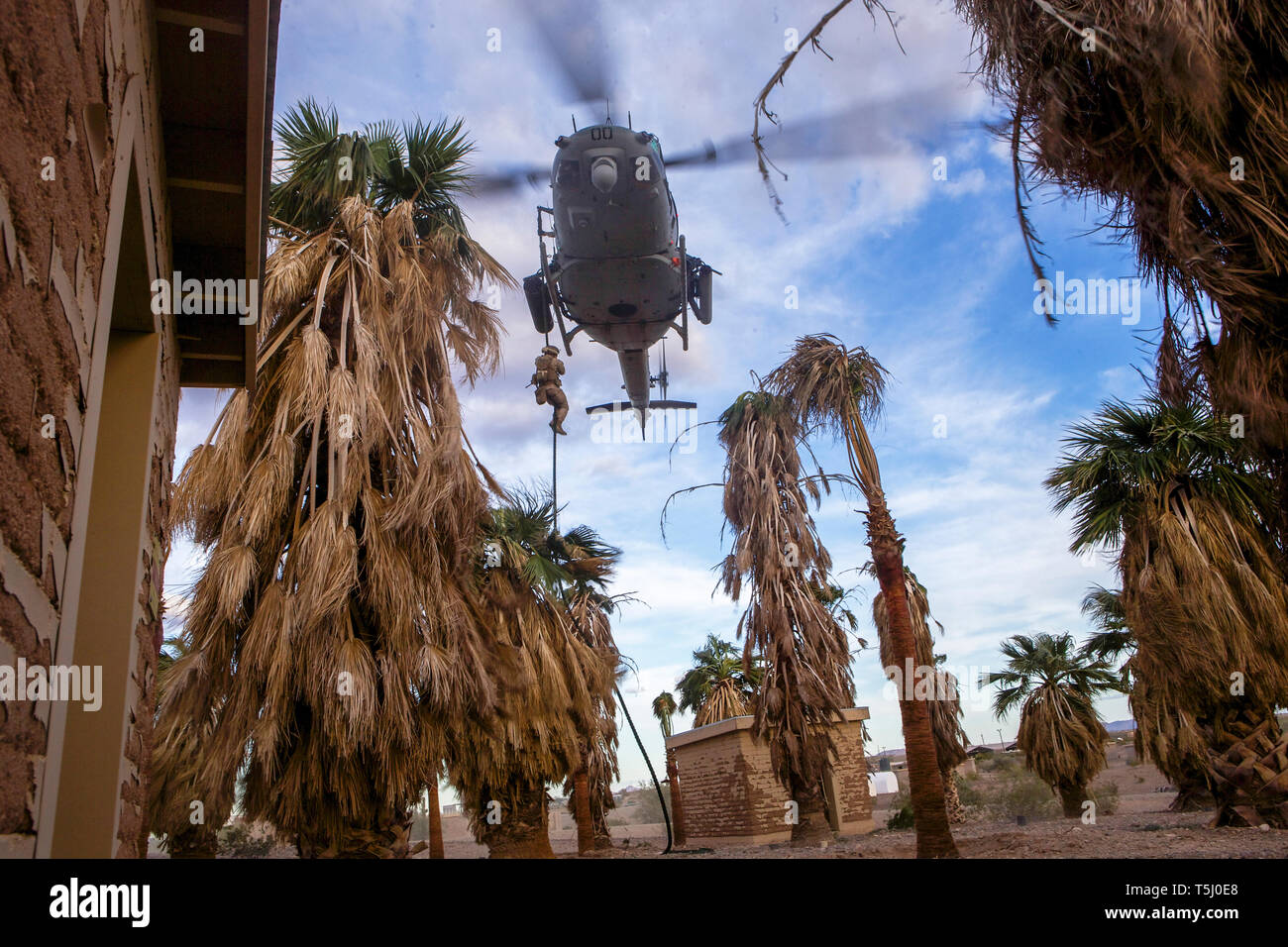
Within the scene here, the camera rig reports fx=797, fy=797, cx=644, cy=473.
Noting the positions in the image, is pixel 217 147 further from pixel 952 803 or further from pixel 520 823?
pixel 952 803

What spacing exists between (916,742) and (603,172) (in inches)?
373

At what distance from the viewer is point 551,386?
44.8ft

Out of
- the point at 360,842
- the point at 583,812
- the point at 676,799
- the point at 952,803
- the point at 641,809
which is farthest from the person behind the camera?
the point at 641,809

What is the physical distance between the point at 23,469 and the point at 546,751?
9015 millimetres

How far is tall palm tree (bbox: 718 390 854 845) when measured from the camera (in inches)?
617

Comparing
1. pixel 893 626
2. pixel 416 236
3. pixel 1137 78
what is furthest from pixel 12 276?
pixel 893 626

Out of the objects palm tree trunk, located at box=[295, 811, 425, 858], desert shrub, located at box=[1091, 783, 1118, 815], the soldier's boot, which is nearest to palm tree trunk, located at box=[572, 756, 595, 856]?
the soldier's boot

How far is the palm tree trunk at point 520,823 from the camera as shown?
33.1 feet

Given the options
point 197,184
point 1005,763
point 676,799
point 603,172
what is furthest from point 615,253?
point 1005,763

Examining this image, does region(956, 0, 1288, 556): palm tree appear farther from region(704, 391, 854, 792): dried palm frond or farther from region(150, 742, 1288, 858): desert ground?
region(704, 391, 854, 792): dried palm frond

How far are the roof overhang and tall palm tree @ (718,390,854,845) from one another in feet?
37.9

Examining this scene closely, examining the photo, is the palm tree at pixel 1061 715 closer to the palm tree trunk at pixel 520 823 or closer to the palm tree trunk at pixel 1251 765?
the palm tree trunk at pixel 1251 765

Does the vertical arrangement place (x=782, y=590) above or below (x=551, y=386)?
below
